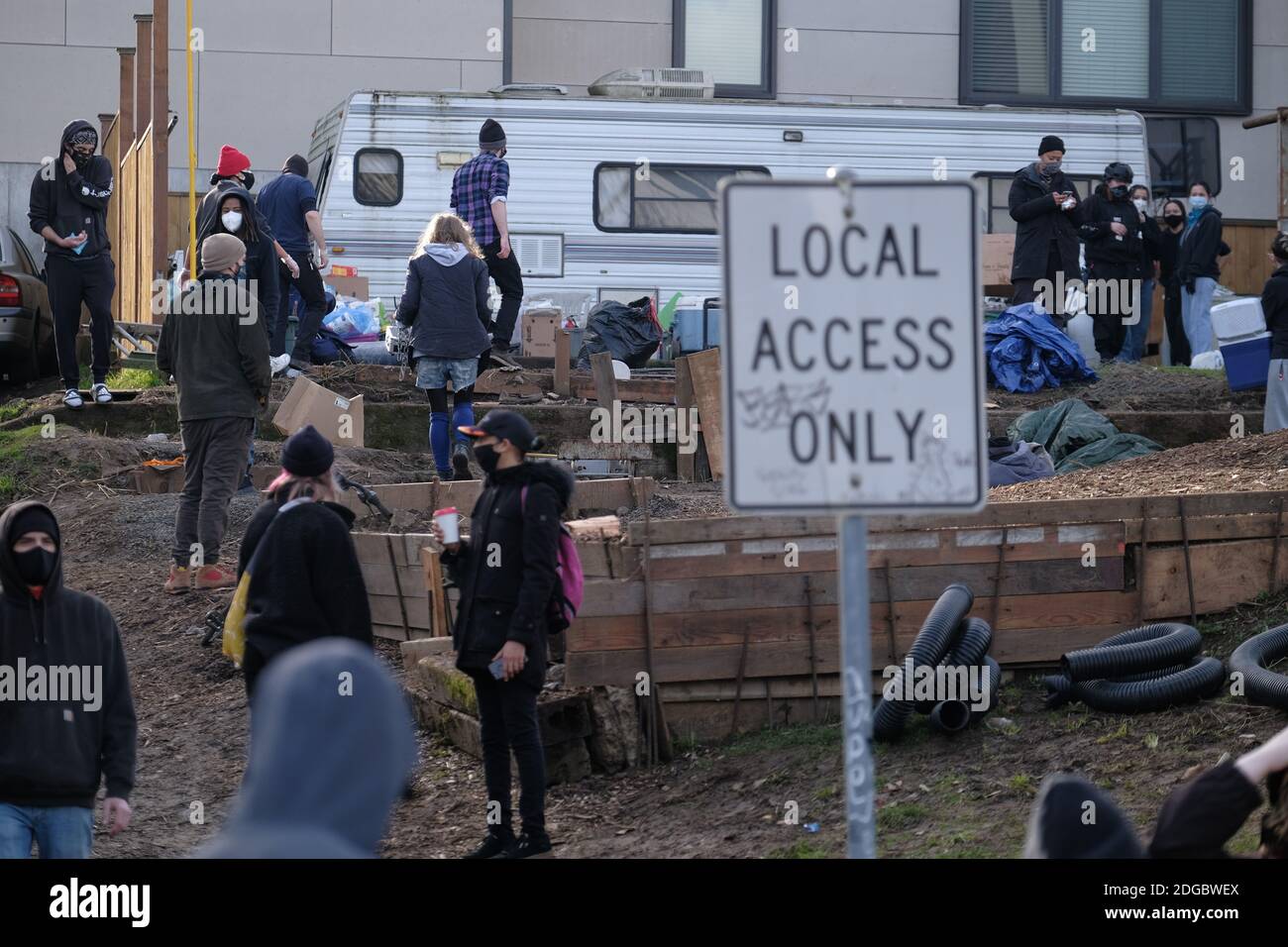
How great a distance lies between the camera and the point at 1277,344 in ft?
43.9

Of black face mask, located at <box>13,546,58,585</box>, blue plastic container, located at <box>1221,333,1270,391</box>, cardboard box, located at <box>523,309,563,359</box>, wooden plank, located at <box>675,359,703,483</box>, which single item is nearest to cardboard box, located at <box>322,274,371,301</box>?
cardboard box, located at <box>523,309,563,359</box>

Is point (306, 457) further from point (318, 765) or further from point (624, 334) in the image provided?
point (624, 334)

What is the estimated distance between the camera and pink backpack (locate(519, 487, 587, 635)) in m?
7.14

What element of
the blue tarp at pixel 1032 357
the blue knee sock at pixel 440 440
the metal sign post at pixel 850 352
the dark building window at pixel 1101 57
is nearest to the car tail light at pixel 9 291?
the blue knee sock at pixel 440 440

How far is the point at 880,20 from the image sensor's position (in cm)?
2694

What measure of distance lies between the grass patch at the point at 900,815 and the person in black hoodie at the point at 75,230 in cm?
855

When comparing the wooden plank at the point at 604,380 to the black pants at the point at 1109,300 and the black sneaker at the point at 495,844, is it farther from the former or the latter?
the black sneaker at the point at 495,844

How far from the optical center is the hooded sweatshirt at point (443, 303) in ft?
38.1

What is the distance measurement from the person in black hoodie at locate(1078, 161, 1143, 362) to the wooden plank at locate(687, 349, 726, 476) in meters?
6.42

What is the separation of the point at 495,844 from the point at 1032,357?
10340 millimetres

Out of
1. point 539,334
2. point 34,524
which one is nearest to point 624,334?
point 539,334
